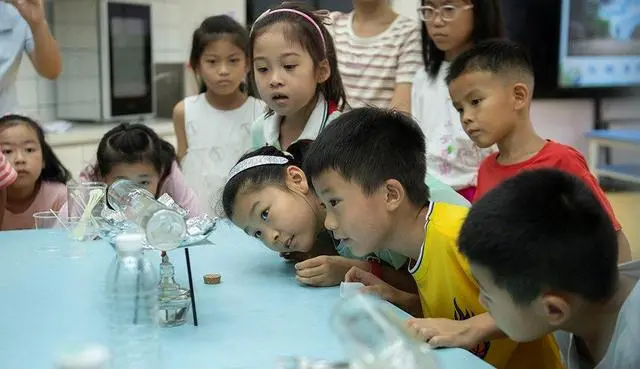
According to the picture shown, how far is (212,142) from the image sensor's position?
2.72m

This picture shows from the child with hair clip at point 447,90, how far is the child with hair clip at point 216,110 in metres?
0.67

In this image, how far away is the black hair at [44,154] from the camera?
2.44 m

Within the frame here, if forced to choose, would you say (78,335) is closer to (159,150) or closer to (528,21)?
(159,150)

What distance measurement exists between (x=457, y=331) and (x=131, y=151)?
54.5 inches

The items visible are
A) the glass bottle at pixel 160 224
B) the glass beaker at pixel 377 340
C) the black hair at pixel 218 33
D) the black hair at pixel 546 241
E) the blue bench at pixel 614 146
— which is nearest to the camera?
the glass beaker at pixel 377 340

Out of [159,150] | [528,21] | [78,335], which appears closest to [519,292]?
[78,335]

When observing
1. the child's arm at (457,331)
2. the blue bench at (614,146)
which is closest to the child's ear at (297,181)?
the child's arm at (457,331)

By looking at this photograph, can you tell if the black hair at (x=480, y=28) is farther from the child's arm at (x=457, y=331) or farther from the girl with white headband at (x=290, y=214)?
the child's arm at (x=457, y=331)

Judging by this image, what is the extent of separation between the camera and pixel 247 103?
2.79m

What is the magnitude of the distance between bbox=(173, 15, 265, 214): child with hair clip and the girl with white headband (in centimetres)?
96

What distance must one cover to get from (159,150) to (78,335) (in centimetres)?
115

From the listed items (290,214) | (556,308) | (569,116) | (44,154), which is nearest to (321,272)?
(290,214)

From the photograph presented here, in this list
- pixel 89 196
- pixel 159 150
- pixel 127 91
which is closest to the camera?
pixel 89 196

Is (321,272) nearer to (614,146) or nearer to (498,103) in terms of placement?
(498,103)
